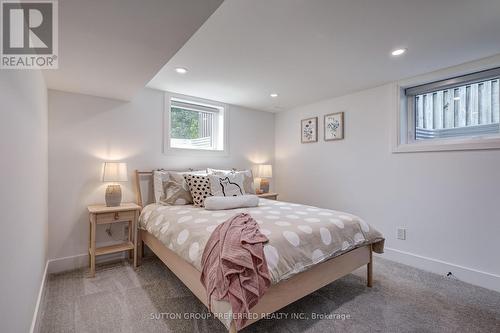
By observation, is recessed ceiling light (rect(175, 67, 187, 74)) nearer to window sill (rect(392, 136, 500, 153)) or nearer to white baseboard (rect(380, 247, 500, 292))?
window sill (rect(392, 136, 500, 153))

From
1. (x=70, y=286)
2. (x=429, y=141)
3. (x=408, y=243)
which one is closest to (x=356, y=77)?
(x=429, y=141)

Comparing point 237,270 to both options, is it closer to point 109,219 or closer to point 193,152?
point 109,219

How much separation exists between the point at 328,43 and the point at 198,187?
6.60 ft

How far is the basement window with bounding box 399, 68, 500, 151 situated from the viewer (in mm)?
2393

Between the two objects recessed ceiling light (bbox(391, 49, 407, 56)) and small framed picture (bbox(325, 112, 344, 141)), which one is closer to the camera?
recessed ceiling light (bbox(391, 49, 407, 56))

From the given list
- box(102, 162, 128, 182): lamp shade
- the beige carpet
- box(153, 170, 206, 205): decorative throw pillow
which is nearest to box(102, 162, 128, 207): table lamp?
box(102, 162, 128, 182): lamp shade

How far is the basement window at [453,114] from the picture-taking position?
2.39m

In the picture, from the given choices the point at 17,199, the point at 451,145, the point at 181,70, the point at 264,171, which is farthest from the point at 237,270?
the point at 264,171

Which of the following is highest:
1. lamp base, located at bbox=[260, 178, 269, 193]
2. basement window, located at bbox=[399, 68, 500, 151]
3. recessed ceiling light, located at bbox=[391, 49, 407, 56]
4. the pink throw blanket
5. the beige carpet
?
recessed ceiling light, located at bbox=[391, 49, 407, 56]

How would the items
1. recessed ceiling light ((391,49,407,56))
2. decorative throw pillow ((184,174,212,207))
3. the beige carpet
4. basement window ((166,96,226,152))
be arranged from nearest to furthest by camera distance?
the beige carpet < recessed ceiling light ((391,49,407,56)) < decorative throw pillow ((184,174,212,207)) < basement window ((166,96,226,152))

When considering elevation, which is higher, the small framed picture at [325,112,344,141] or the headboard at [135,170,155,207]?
the small framed picture at [325,112,344,141]

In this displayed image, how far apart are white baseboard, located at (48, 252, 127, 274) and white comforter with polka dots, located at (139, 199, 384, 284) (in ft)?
2.50

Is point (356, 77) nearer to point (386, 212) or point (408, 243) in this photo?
point (386, 212)

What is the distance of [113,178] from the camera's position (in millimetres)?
2648
